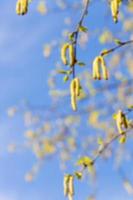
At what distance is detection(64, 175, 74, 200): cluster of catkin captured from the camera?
9.01ft

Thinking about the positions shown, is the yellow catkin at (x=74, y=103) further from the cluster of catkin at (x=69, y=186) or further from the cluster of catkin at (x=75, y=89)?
the cluster of catkin at (x=69, y=186)

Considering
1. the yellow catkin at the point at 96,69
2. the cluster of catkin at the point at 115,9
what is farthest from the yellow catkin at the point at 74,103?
the cluster of catkin at the point at 115,9

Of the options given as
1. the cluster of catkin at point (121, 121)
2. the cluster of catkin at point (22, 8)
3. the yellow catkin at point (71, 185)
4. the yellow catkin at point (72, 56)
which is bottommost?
the yellow catkin at point (71, 185)

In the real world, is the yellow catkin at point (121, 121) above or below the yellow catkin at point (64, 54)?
below

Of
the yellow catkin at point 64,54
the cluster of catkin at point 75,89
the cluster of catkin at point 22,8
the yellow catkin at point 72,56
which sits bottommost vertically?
the cluster of catkin at point 75,89

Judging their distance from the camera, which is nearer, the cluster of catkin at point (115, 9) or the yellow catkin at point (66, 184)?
the cluster of catkin at point (115, 9)

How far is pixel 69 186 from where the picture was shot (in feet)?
9.24

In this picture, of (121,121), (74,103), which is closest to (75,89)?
(74,103)

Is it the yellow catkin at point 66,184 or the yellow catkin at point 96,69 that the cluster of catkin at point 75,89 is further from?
the yellow catkin at point 66,184

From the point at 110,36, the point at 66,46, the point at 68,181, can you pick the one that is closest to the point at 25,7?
the point at 66,46

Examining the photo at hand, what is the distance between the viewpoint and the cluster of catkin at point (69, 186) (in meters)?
2.75

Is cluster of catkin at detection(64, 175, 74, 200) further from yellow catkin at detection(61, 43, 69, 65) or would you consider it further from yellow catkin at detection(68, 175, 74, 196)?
yellow catkin at detection(61, 43, 69, 65)

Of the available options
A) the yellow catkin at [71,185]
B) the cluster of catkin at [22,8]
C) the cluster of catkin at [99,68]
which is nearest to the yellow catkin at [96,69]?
the cluster of catkin at [99,68]

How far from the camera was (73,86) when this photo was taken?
275 cm
